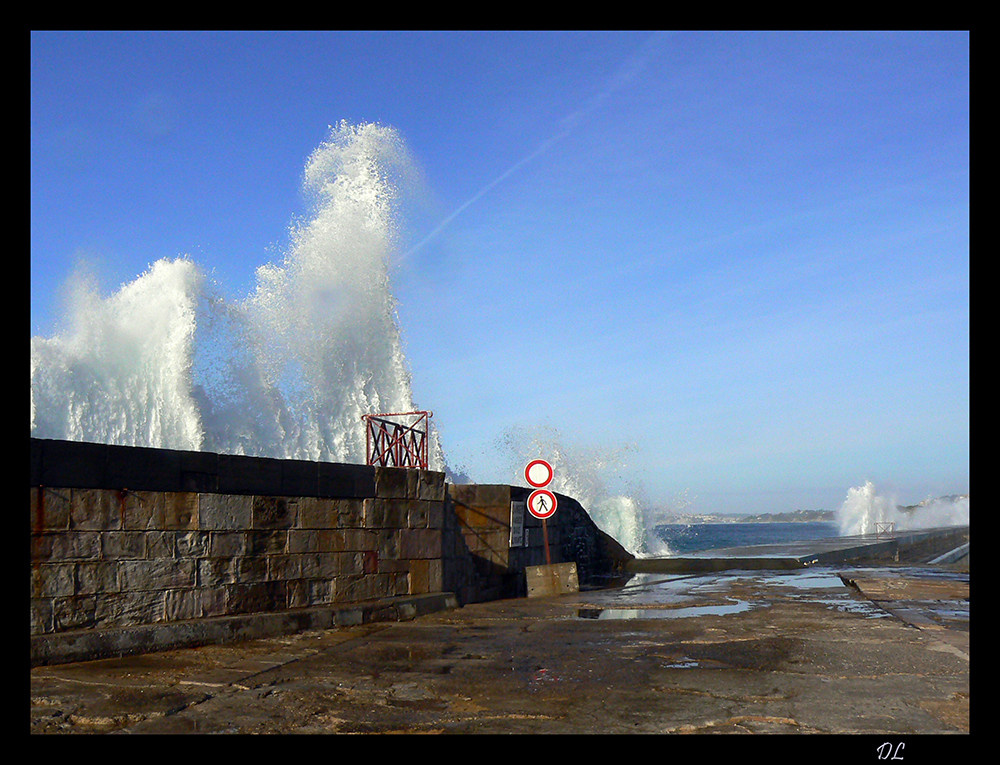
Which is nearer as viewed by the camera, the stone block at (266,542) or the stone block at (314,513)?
the stone block at (266,542)

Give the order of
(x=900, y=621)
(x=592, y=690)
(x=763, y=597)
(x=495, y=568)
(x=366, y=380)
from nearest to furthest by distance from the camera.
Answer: (x=592, y=690), (x=900, y=621), (x=763, y=597), (x=495, y=568), (x=366, y=380)

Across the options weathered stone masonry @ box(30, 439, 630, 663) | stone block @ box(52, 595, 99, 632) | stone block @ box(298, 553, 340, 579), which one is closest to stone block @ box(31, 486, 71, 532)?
weathered stone masonry @ box(30, 439, 630, 663)

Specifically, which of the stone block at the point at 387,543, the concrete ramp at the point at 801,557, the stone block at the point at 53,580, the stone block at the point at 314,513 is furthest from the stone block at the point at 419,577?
the concrete ramp at the point at 801,557

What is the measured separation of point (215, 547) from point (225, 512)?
14.0 inches

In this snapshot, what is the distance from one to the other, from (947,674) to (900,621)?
3347mm

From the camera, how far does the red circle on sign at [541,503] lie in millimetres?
13891

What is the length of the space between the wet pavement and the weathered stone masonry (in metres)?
0.37

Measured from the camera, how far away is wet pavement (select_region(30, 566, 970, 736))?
16.6 ft

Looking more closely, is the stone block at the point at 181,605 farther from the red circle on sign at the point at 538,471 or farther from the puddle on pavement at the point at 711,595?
the red circle on sign at the point at 538,471

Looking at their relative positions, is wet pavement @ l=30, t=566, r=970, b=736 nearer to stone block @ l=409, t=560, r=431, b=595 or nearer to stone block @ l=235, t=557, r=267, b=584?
stone block @ l=409, t=560, r=431, b=595

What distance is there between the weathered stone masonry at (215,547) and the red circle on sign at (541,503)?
210 cm
